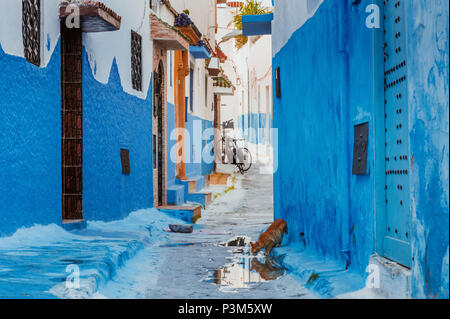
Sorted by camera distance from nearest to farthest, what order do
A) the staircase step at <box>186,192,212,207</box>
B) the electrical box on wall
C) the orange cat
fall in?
the electrical box on wall < the orange cat < the staircase step at <box>186,192,212,207</box>

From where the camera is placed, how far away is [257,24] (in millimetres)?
11211

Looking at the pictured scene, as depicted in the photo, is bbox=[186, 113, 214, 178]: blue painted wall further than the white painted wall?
Yes

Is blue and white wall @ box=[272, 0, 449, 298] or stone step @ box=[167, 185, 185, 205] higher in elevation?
blue and white wall @ box=[272, 0, 449, 298]

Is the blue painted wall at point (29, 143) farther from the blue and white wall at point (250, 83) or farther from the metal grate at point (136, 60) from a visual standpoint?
the blue and white wall at point (250, 83)

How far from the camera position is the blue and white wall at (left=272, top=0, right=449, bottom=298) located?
3639 millimetres

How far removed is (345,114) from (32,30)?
3.69 m

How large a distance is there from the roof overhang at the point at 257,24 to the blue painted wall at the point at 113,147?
2446 mm

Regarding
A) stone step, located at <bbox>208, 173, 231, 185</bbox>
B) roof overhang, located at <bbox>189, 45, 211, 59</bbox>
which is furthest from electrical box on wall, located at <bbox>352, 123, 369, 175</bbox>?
stone step, located at <bbox>208, 173, 231, 185</bbox>

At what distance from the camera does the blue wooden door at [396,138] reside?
4.56m

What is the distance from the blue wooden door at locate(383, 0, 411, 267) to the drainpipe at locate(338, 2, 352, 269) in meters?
0.95

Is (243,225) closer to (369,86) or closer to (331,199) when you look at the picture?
(331,199)

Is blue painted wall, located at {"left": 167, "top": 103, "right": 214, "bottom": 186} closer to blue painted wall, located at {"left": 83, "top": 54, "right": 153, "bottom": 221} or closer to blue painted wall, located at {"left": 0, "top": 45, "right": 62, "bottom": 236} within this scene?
blue painted wall, located at {"left": 83, "top": 54, "right": 153, "bottom": 221}

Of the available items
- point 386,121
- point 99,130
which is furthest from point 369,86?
point 99,130

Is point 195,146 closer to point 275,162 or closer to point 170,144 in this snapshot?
point 170,144
